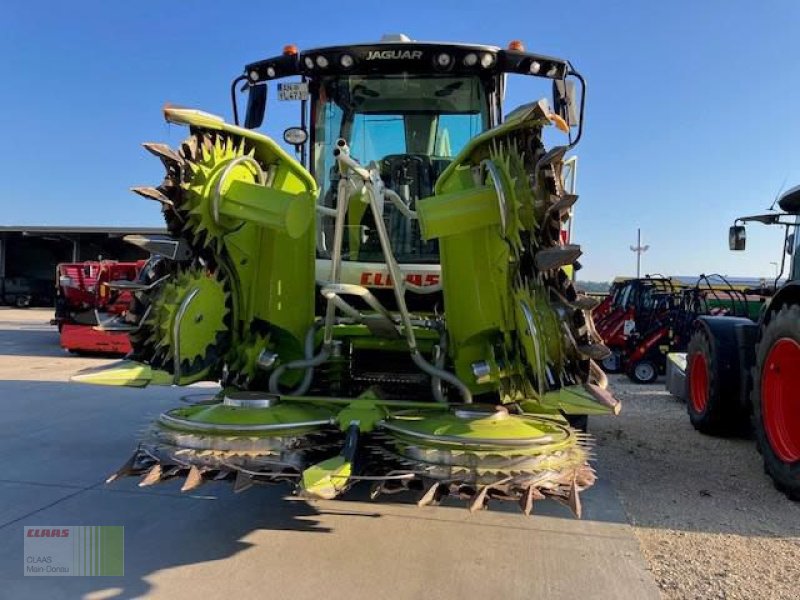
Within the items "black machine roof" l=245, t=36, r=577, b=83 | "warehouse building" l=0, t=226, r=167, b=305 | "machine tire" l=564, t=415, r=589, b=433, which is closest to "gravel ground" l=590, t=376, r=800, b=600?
"machine tire" l=564, t=415, r=589, b=433

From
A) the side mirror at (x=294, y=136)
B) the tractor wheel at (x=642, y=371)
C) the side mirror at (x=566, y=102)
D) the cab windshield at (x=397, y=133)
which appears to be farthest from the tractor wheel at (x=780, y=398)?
the tractor wheel at (x=642, y=371)

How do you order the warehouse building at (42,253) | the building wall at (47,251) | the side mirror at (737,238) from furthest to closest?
the building wall at (47,251) < the warehouse building at (42,253) < the side mirror at (737,238)

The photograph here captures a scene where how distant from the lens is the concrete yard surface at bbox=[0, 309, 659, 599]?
323cm

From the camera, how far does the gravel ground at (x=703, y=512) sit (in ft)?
11.0

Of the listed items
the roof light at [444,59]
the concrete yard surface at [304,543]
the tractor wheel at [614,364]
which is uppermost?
the roof light at [444,59]

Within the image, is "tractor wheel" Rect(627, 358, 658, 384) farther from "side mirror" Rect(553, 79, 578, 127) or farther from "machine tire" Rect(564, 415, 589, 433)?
"side mirror" Rect(553, 79, 578, 127)

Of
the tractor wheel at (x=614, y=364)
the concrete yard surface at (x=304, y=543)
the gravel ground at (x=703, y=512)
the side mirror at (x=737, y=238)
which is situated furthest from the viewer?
the tractor wheel at (x=614, y=364)

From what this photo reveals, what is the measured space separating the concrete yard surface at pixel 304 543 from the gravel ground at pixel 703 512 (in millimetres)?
171

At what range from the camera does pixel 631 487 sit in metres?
4.93

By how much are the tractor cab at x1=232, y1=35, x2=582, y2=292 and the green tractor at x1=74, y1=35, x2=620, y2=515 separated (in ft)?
0.05

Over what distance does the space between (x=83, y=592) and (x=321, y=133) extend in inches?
129

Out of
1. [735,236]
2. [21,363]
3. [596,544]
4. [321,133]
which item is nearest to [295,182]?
[321,133]

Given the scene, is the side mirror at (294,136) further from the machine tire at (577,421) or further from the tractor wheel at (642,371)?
the tractor wheel at (642,371)

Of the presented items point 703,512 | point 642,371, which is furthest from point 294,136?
point 642,371
